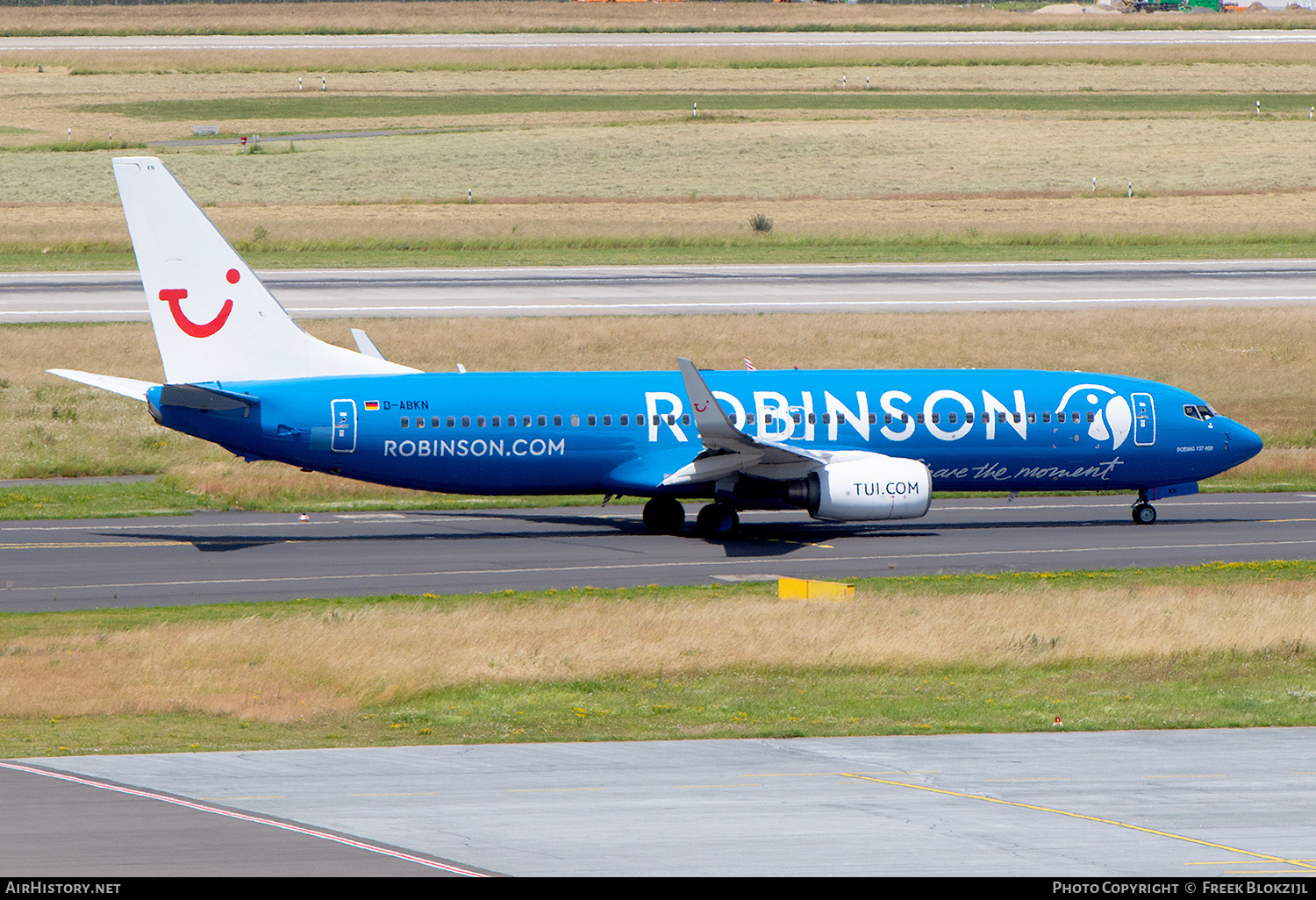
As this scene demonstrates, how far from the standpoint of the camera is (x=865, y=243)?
97.6 meters

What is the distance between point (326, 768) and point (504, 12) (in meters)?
184

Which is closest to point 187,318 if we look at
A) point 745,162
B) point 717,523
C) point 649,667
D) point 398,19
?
point 717,523

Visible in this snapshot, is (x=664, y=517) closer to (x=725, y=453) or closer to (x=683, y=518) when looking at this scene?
(x=683, y=518)

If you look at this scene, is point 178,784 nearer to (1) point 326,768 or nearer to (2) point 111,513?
(1) point 326,768

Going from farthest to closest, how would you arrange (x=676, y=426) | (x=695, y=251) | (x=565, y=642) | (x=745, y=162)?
(x=745, y=162) < (x=695, y=251) < (x=676, y=426) < (x=565, y=642)

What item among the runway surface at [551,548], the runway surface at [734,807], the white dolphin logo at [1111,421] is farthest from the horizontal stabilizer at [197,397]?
the white dolphin logo at [1111,421]

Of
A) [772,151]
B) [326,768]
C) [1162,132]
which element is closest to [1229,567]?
[326,768]

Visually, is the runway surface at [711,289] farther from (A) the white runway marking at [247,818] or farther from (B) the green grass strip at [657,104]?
(B) the green grass strip at [657,104]

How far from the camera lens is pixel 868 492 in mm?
40625

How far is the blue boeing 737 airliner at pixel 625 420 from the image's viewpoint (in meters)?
41.0

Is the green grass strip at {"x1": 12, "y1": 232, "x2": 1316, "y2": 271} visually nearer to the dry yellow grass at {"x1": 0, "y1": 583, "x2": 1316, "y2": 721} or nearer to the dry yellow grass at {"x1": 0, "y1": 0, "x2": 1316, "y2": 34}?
the dry yellow grass at {"x1": 0, "y1": 583, "x2": 1316, "y2": 721}

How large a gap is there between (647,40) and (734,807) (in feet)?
563

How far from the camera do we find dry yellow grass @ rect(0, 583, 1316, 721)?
2577cm

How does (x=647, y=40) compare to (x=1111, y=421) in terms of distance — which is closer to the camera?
(x=1111, y=421)
